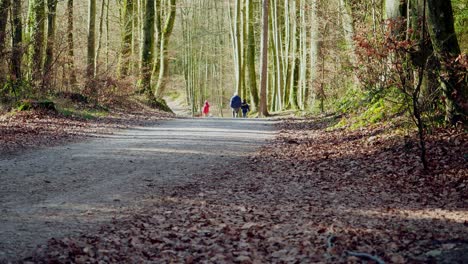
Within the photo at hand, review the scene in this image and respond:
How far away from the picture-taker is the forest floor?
186 inches

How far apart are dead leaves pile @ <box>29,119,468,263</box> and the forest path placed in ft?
1.00

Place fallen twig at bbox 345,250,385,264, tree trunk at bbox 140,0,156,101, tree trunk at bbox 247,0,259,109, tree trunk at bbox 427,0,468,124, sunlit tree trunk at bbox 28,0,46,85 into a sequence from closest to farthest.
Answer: fallen twig at bbox 345,250,385,264 < tree trunk at bbox 427,0,468,124 < sunlit tree trunk at bbox 28,0,46,85 < tree trunk at bbox 140,0,156,101 < tree trunk at bbox 247,0,259,109

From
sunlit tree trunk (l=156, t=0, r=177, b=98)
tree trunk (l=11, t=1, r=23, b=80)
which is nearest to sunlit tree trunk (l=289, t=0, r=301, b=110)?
sunlit tree trunk (l=156, t=0, r=177, b=98)

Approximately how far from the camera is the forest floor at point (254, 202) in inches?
186

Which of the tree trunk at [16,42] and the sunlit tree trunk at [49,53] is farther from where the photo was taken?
the sunlit tree trunk at [49,53]

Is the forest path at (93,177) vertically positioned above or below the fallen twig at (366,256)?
above

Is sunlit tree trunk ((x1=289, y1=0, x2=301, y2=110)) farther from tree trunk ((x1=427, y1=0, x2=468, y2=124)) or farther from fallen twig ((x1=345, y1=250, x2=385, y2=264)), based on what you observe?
fallen twig ((x1=345, y1=250, x2=385, y2=264))

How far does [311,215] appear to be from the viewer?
5.95m

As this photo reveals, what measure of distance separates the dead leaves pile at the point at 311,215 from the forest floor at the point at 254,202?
0.05ft

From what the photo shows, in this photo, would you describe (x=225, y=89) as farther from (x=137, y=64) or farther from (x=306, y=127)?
(x=306, y=127)

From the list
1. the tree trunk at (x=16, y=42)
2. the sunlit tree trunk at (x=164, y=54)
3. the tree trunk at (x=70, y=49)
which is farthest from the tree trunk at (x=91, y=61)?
the sunlit tree trunk at (x=164, y=54)

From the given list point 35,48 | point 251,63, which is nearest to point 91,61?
point 35,48

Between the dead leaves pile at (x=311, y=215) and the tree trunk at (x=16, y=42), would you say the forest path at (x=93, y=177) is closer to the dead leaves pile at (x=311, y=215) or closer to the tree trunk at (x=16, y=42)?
the dead leaves pile at (x=311, y=215)

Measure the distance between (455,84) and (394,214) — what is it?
3.32m
